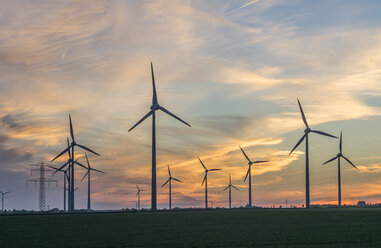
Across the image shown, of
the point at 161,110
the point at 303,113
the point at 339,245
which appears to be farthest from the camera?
the point at 303,113

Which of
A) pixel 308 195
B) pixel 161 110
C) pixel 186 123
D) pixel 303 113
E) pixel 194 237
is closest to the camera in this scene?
pixel 194 237

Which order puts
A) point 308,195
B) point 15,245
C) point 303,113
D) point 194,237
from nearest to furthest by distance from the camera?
point 15,245 < point 194,237 < point 308,195 < point 303,113

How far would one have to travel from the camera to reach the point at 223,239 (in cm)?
4253

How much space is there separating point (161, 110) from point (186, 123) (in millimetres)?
18725

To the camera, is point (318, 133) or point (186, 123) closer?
point (186, 123)

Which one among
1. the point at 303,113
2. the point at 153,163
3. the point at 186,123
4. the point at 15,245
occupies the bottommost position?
the point at 15,245

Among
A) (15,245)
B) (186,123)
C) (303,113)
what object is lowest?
(15,245)

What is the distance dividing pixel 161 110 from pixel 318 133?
61.8m

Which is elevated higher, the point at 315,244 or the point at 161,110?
the point at 161,110

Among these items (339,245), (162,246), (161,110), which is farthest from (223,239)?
(161,110)

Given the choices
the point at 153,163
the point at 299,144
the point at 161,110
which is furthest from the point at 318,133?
the point at 153,163

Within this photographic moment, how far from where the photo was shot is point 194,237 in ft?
147

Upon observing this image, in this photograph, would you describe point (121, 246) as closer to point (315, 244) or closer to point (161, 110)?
point (315, 244)

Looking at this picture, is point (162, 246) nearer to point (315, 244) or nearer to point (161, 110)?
point (315, 244)
